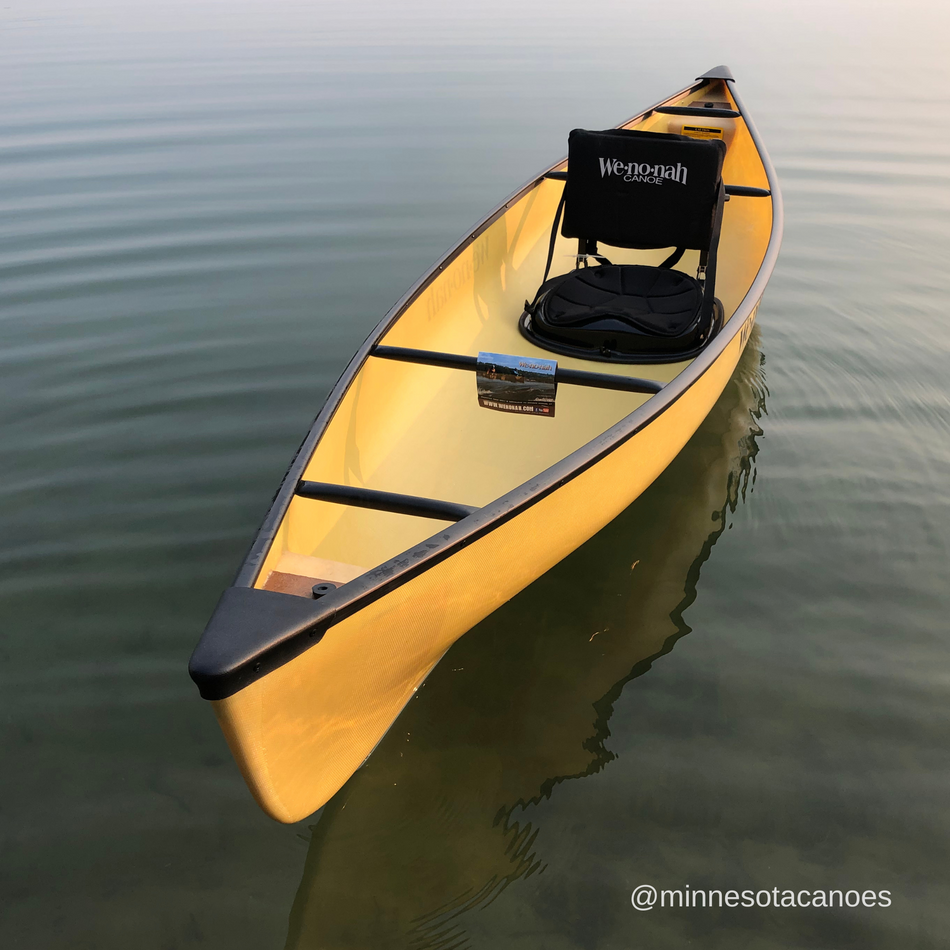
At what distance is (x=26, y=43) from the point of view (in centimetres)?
1515

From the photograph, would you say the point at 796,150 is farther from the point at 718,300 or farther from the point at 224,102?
the point at 224,102

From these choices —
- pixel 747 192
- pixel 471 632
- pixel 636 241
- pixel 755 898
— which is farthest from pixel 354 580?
pixel 747 192

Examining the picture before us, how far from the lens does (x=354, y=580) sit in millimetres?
1982

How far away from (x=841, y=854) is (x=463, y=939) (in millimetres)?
1092

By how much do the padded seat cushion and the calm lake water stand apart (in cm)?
65

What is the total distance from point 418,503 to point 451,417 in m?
1.14

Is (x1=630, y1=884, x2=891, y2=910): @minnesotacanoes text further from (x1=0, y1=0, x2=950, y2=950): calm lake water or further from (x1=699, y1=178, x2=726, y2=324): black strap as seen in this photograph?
(x1=699, y1=178, x2=726, y2=324): black strap

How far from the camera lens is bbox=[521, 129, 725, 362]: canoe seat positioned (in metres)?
3.69

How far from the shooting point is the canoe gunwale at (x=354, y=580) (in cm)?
172

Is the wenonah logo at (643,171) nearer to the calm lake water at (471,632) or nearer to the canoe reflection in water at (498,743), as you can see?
the calm lake water at (471,632)

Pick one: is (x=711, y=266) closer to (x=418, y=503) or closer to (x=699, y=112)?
(x=418, y=503)

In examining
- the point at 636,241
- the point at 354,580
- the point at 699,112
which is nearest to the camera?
the point at 354,580

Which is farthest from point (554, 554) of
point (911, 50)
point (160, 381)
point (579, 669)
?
point (911, 50)

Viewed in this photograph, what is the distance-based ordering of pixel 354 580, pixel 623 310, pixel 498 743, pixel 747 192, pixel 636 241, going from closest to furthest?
pixel 354 580
pixel 498 743
pixel 623 310
pixel 636 241
pixel 747 192
